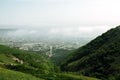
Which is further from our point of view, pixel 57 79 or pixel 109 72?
pixel 109 72

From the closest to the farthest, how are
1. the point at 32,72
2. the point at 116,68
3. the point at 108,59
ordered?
the point at 32,72, the point at 116,68, the point at 108,59

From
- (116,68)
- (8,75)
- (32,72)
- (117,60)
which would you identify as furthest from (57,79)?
(117,60)

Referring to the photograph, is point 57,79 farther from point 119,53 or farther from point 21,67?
point 119,53

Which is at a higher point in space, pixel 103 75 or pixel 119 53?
pixel 119 53

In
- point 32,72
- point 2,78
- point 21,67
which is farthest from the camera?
point 21,67

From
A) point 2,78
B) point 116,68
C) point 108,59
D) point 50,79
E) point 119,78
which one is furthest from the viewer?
point 108,59

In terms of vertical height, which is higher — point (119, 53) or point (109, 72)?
point (119, 53)

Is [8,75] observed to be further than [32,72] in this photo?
No

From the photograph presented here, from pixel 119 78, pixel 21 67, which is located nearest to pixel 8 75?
pixel 21 67

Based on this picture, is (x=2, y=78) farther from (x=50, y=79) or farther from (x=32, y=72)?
(x=32, y=72)
